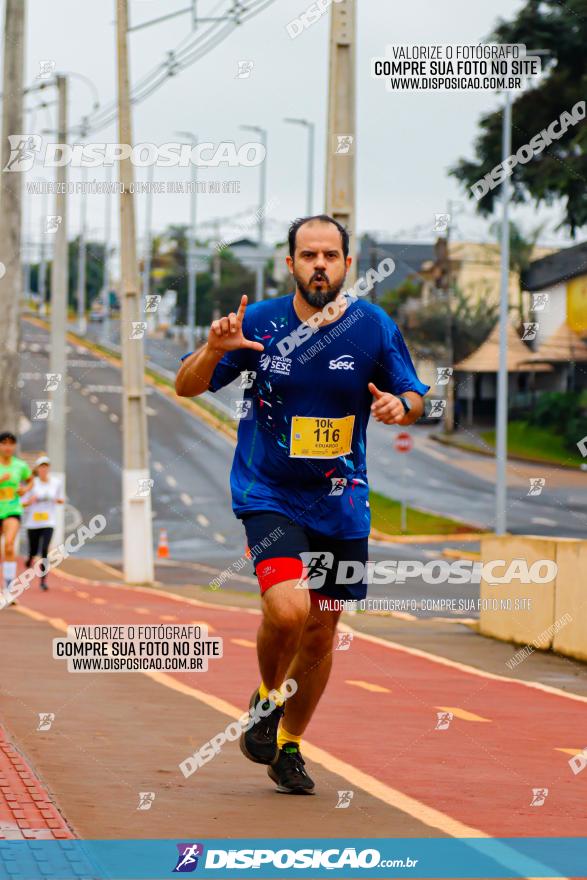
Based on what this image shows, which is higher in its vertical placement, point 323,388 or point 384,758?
point 323,388

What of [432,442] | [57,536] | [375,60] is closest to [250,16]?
[375,60]

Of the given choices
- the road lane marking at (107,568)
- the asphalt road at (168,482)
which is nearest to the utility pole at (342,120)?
the asphalt road at (168,482)

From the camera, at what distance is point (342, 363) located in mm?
6828

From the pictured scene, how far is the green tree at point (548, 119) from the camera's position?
142 feet

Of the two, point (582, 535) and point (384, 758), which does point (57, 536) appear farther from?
point (384, 758)

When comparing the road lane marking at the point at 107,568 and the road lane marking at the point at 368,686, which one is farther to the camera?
the road lane marking at the point at 107,568

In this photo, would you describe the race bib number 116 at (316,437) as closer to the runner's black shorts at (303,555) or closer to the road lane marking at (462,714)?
the runner's black shorts at (303,555)

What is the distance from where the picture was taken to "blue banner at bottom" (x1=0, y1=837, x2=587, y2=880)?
5387 mm

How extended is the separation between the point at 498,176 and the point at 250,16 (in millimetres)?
18390

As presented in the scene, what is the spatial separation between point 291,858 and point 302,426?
181cm

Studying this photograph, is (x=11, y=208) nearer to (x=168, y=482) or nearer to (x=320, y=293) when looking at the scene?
(x=320, y=293)

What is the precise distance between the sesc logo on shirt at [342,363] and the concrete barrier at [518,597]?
738cm

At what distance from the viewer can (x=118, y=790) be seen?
693cm

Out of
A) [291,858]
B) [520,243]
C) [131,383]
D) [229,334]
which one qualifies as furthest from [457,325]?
[291,858]
